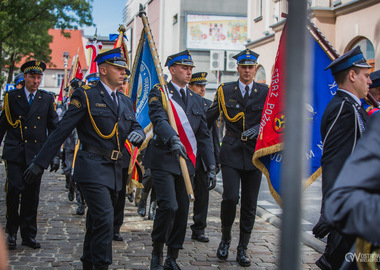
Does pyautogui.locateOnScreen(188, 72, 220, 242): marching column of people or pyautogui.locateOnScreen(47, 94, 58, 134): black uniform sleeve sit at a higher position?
pyautogui.locateOnScreen(47, 94, 58, 134): black uniform sleeve

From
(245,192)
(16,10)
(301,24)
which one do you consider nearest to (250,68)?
(245,192)

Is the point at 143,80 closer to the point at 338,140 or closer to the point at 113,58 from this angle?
the point at 113,58

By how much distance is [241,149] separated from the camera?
6676mm

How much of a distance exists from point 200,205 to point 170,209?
252cm

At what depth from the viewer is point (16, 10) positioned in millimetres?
19484

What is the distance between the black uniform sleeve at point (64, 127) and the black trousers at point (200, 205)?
9.93 feet

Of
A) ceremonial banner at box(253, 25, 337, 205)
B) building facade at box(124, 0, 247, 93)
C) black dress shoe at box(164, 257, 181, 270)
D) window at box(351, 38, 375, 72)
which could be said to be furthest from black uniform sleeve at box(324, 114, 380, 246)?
building facade at box(124, 0, 247, 93)

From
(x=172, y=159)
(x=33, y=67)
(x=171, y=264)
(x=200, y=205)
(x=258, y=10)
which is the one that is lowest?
(x=171, y=264)

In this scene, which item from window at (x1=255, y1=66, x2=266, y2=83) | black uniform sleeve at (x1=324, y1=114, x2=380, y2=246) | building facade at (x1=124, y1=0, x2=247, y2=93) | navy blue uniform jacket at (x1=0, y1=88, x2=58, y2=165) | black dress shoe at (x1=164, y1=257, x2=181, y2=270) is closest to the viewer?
black uniform sleeve at (x1=324, y1=114, x2=380, y2=246)

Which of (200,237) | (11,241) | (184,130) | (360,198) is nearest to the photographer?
(360,198)

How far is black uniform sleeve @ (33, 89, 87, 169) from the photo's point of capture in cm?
530

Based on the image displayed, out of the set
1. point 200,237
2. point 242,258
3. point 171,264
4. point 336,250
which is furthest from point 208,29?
point 336,250

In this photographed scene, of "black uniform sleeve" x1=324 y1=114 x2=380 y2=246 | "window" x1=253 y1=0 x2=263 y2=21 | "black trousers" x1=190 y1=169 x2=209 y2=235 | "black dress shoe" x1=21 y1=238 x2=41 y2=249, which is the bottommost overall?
"black dress shoe" x1=21 y1=238 x2=41 y2=249

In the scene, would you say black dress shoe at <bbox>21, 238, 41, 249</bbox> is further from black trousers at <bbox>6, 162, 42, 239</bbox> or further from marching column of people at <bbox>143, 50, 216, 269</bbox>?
marching column of people at <bbox>143, 50, 216, 269</bbox>
